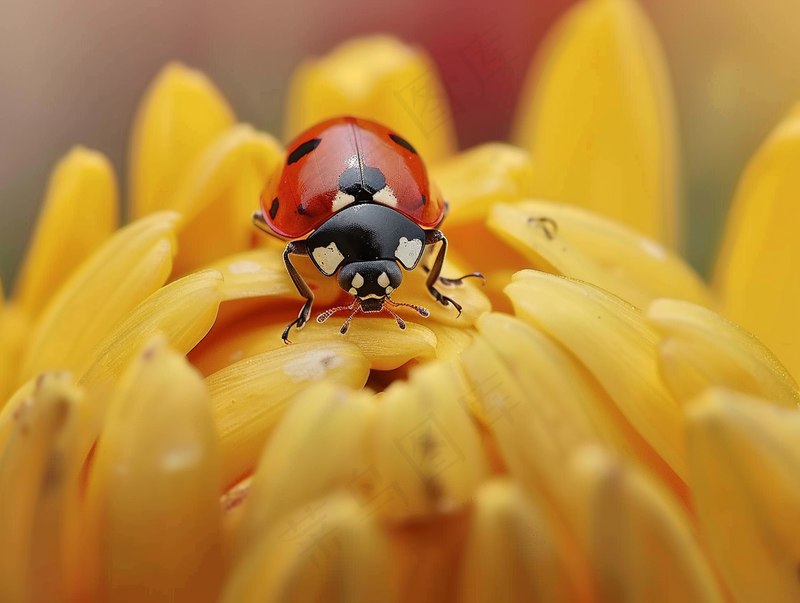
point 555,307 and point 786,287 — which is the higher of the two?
point 555,307

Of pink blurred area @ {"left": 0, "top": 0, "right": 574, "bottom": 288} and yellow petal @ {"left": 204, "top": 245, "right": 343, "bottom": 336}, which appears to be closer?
yellow petal @ {"left": 204, "top": 245, "right": 343, "bottom": 336}

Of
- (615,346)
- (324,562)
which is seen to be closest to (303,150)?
(615,346)

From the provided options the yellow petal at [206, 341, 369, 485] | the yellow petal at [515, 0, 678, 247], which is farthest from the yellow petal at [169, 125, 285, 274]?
the yellow petal at [515, 0, 678, 247]

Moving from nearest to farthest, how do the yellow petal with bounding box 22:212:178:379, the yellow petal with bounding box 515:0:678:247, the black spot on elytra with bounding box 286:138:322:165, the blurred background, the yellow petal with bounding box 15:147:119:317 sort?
1. the yellow petal with bounding box 22:212:178:379
2. the black spot on elytra with bounding box 286:138:322:165
3. the yellow petal with bounding box 15:147:119:317
4. the yellow petal with bounding box 515:0:678:247
5. the blurred background

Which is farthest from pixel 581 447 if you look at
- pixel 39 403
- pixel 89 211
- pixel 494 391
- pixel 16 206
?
pixel 16 206

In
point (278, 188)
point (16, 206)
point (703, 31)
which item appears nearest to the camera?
point (278, 188)

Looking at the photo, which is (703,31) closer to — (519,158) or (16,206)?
(519,158)

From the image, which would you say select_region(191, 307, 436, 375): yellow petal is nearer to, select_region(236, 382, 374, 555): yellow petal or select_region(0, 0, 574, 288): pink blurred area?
select_region(236, 382, 374, 555): yellow petal

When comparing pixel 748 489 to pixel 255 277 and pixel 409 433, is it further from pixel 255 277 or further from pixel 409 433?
pixel 255 277

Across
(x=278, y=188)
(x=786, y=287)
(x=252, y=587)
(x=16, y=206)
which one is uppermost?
(x=278, y=188)
